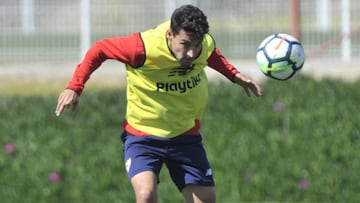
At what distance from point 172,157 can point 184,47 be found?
916 mm

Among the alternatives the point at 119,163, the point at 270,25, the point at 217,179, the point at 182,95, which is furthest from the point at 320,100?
the point at 182,95

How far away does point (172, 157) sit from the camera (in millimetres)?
7789

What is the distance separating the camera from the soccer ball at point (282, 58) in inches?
327

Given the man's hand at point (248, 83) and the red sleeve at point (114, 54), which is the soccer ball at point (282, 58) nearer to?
the man's hand at point (248, 83)

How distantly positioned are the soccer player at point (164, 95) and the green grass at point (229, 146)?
3.93 meters

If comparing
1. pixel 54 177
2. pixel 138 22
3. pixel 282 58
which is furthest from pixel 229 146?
pixel 138 22

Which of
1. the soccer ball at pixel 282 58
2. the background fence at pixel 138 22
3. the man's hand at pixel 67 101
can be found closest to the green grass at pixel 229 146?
the background fence at pixel 138 22

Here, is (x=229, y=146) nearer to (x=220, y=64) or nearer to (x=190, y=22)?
(x=220, y=64)

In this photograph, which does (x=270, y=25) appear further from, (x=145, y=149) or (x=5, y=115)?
(x=145, y=149)

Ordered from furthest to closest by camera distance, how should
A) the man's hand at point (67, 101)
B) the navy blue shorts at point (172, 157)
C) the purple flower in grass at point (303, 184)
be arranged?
the purple flower in grass at point (303, 184) → the navy blue shorts at point (172, 157) → the man's hand at point (67, 101)

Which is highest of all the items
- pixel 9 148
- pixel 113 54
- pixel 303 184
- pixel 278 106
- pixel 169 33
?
pixel 169 33

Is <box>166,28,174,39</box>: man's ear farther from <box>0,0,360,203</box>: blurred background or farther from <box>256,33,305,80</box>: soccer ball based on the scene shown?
<box>0,0,360,203</box>: blurred background

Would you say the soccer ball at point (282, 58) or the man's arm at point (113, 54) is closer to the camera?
the man's arm at point (113, 54)

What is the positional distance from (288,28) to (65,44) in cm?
339
